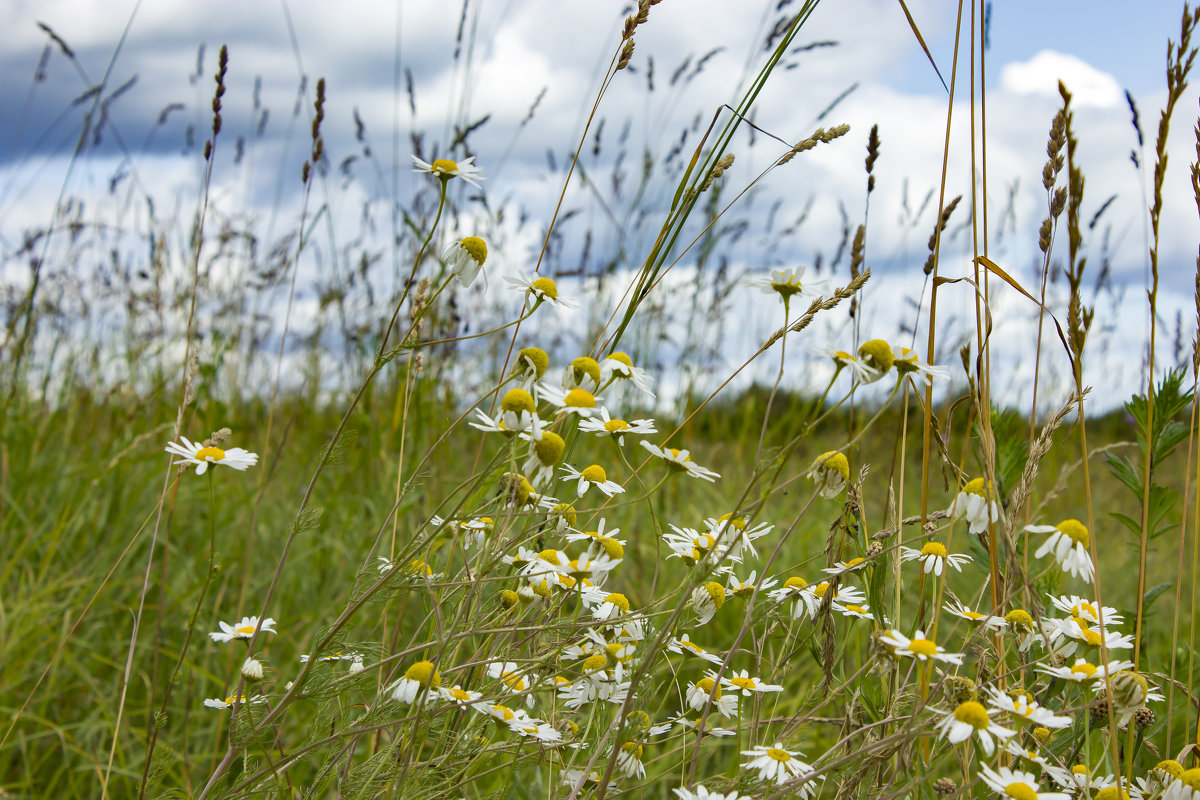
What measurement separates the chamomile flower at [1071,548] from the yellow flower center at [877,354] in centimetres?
33

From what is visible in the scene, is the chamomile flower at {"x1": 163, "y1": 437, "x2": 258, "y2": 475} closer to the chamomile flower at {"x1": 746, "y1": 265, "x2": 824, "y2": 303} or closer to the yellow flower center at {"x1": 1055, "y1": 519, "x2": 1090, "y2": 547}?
the chamomile flower at {"x1": 746, "y1": 265, "x2": 824, "y2": 303}

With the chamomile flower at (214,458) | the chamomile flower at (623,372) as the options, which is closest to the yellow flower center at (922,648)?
the chamomile flower at (623,372)

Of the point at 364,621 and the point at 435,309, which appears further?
the point at 435,309

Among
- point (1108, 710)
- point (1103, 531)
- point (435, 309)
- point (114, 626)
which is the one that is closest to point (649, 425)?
point (1108, 710)

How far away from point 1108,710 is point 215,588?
2.06 m

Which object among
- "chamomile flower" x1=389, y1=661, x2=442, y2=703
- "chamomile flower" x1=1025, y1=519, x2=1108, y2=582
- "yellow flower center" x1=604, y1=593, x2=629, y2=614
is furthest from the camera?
"yellow flower center" x1=604, y1=593, x2=629, y2=614

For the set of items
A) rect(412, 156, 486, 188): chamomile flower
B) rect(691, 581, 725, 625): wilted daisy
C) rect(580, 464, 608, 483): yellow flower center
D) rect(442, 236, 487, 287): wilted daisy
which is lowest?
rect(691, 581, 725, 625): wilted daisy

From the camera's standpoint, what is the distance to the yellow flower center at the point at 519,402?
87cm

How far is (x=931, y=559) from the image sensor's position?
46.9 inches

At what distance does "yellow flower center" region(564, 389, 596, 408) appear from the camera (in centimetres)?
88

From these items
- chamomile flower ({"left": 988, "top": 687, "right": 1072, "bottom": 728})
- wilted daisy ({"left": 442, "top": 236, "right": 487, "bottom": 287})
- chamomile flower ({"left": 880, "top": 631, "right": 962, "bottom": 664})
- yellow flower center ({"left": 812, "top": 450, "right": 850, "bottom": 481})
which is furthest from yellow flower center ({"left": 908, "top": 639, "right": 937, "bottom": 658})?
wilted daisy ({"left": 442, "top": 236, "right": 487, "bottom": 287})

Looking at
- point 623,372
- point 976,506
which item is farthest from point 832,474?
point 623,372

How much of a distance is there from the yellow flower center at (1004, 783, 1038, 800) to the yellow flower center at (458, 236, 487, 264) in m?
0.84

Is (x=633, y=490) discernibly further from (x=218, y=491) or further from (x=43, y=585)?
(x=43, y=585)
